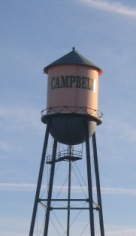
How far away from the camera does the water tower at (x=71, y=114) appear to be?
7200 cm

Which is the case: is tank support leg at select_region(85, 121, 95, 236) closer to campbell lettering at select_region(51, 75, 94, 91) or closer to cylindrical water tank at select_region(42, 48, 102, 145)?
cylindrical water tank at select_region(42, 48, 102, 145)

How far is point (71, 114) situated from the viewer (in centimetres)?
7181

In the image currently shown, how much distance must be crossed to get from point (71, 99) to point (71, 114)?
1313mm

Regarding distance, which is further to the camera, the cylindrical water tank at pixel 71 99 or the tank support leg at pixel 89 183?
the cylindrical water tank at pixel 71 99

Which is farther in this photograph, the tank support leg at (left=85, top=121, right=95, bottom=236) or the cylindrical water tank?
the cylindrical water tank

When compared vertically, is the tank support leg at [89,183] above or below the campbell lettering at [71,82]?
below

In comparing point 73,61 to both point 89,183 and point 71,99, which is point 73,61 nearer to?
point 71,99

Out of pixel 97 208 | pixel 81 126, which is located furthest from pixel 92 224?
pixel 81 126

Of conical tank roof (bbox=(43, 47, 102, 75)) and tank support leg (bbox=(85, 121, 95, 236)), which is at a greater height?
conical tank roof (bbox=(43, 47, 102, 75))

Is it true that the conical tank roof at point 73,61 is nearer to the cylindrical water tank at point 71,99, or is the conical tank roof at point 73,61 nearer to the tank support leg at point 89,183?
the cylindrical water tank at point 71,99

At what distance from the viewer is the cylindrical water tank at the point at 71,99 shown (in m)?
72.1

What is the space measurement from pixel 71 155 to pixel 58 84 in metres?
6.04

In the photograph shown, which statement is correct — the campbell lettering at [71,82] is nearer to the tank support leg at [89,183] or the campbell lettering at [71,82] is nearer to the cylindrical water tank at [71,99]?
the cylindrical water tank at [71,99]

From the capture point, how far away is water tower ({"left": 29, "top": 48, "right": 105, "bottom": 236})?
2835 inches
